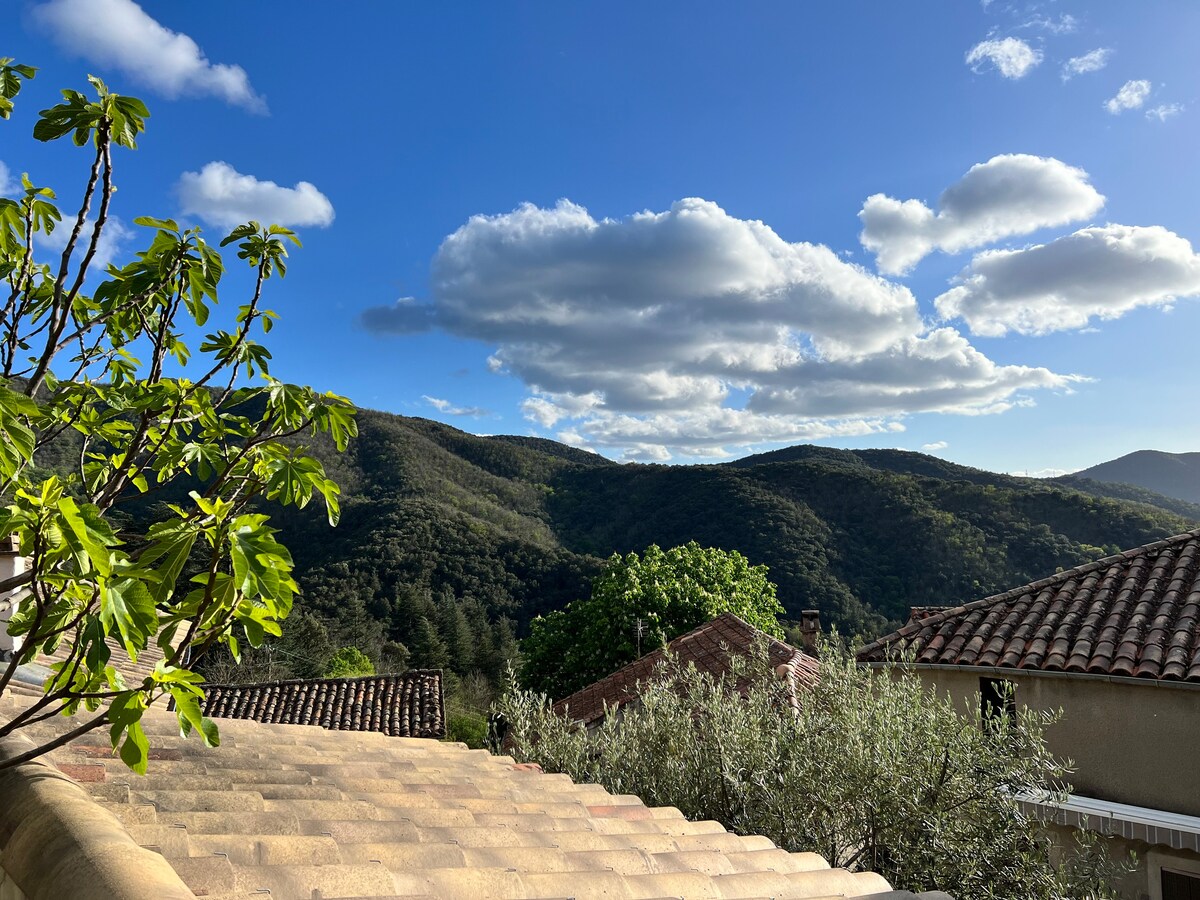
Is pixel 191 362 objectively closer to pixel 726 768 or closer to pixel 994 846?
pixel 726 768

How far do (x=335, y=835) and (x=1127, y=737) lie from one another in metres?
9.63

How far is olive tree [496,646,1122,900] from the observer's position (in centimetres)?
521

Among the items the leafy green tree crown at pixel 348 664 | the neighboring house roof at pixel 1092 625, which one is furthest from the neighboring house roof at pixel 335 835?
the leafy green tree crown at pixel 348 664

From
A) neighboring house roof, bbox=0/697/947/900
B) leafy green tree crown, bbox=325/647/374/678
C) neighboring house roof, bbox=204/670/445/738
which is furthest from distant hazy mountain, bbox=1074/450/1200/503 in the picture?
neighboring house roof, bbox=0/697/947/900

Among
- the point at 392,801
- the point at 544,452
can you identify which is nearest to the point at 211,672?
the point at 392,801

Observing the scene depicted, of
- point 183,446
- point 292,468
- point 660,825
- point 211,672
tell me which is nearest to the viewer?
point 292,468

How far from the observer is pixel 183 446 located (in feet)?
12.0

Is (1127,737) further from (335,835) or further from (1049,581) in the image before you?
(335,835)

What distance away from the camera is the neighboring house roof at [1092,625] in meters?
8.56

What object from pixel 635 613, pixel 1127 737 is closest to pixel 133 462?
pixel 1127 737

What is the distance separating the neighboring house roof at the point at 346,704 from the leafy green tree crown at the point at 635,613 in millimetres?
4357

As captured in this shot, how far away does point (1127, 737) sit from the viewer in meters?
8.69

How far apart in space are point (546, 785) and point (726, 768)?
180cm

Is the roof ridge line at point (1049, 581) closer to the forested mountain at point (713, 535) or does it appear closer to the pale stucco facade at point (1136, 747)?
the pale stucco facade at point (1136, 747)
